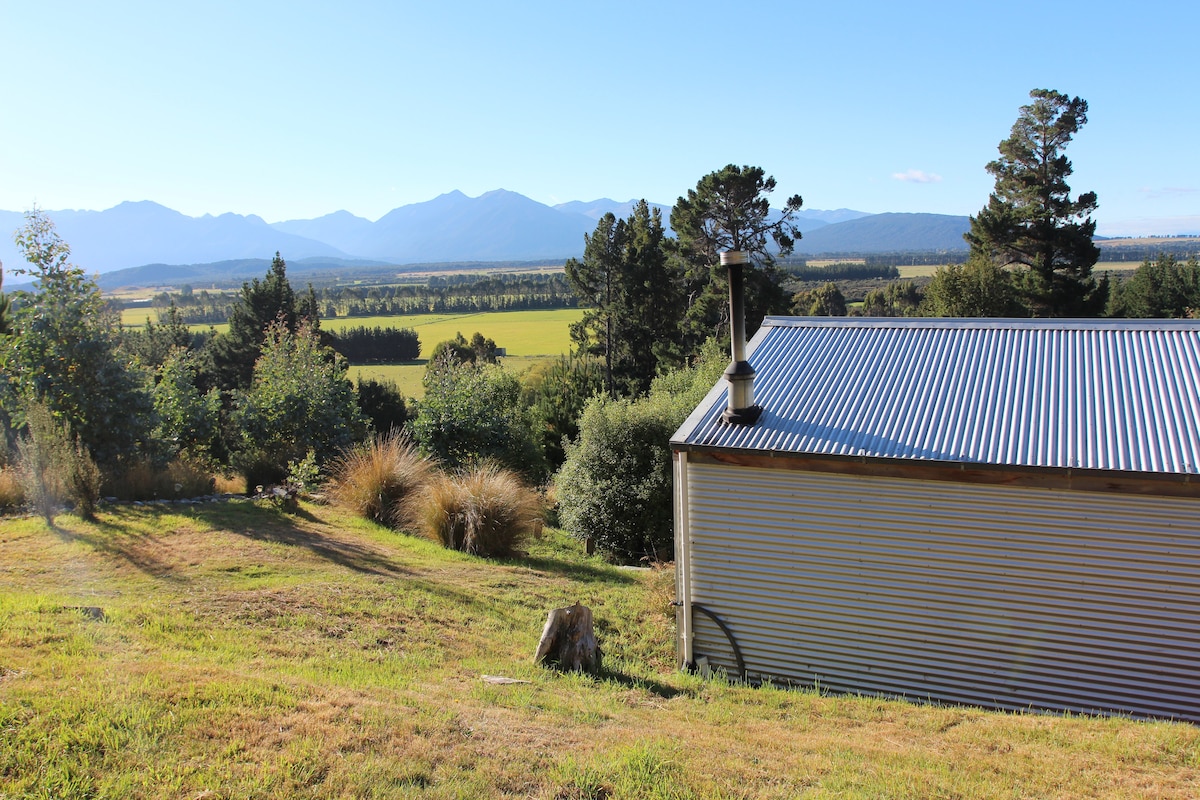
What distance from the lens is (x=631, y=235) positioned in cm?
3784

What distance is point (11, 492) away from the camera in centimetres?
965

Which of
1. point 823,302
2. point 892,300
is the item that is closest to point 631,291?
point 823,302

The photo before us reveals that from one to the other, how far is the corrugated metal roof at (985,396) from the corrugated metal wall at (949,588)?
32cm

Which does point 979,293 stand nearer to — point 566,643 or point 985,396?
point 985,396

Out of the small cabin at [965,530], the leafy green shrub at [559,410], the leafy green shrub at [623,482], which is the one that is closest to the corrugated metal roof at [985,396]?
the small cabin at [965,530]

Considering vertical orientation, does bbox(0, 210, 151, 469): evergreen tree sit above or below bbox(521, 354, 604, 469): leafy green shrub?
above

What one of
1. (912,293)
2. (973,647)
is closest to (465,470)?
(973,647)

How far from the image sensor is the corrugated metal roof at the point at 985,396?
20.0 ft

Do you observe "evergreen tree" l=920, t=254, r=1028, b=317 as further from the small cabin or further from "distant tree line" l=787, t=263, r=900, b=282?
"distant tree line" l=787, t=263, r=900, b=282

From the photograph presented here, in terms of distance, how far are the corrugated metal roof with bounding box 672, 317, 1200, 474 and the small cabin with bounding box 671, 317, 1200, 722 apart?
25 millimetres

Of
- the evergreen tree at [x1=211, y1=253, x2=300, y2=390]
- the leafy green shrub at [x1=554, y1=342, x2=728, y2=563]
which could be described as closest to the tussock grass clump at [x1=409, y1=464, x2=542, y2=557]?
the leafy green shrub at [x1=554, y1=342, x2=728, y2=563]

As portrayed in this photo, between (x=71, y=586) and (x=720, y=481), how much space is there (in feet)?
19.8

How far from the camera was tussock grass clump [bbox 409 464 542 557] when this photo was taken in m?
10.2

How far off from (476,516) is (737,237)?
Answer: 2341 cm
